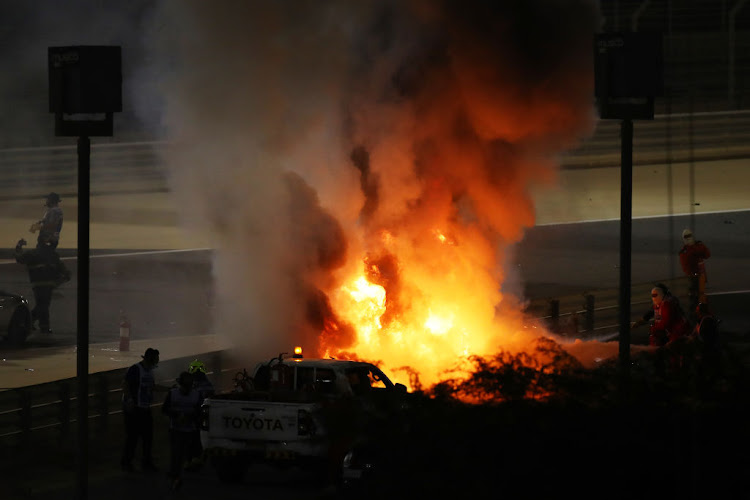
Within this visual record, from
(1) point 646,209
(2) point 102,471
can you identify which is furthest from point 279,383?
(1) point 646,209

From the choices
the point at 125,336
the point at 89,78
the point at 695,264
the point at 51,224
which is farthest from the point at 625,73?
the point at 51,224

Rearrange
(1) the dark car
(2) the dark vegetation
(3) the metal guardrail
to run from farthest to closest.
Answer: (1) the dark car < (3) the metal guardrail < (2) the dark vegetation

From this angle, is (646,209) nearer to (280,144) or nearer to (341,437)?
(280,144)

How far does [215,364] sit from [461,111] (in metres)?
4.43

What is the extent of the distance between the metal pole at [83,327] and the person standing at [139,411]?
10.8 ft

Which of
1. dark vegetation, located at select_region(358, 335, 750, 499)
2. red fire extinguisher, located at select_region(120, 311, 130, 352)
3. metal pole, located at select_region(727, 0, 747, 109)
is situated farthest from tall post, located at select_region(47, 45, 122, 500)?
metal pole, located at select_region(727, 0, 747, 109)

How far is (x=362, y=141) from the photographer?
18.8 meters

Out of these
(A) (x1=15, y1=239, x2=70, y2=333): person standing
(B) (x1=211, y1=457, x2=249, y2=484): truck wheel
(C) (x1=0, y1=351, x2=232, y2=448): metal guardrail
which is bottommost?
(B) (x1=211, y1=457, x2=249, y2=484): truck wheel

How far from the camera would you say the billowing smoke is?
61.7 ft

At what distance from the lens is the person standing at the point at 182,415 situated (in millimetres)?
14188

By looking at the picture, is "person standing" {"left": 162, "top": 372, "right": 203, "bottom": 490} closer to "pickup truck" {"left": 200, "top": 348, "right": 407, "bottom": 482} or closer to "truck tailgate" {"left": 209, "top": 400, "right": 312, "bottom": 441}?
"pickup truck" {"left": 200, "top": 348, "right": 407, "bottom": 482}

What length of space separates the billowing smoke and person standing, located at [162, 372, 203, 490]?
419cm

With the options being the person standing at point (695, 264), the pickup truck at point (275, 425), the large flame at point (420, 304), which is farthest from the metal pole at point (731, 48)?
the pickup truck at point (275, 425)

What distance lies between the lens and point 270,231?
19.4m
